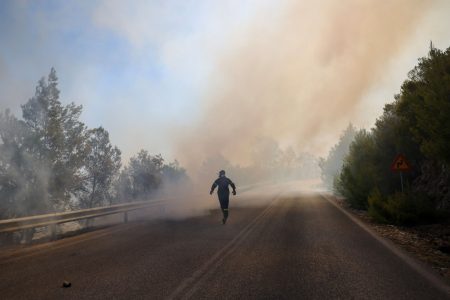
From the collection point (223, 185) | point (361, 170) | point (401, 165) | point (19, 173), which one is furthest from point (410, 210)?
point (19, 173)

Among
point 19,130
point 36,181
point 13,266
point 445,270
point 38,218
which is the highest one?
point 19,130

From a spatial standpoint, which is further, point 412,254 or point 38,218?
point 38,218

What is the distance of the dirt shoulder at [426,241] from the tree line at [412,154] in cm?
82

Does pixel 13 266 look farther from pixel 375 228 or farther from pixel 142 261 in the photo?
pixel 375 228

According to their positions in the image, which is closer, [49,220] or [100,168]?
[49,220]

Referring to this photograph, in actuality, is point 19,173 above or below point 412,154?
above

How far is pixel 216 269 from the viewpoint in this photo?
638cm

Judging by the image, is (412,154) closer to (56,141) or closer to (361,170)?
(361,170)

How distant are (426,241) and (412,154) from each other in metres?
9.16

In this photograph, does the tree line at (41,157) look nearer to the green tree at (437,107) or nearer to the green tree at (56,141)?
the green tree at (56,141)

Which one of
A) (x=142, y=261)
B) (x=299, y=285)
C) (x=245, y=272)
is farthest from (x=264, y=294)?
(x=142, y=261)

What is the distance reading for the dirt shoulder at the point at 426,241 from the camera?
23.7 ft

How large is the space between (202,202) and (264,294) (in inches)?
887

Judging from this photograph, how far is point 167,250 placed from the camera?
8.24 metres
